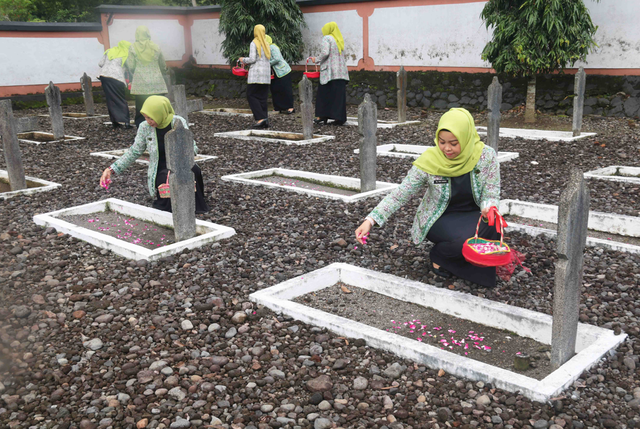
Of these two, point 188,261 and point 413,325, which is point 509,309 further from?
point 188,261

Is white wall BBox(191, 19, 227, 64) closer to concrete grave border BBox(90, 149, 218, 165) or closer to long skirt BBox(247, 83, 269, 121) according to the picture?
long skirt BBox(247, 83, 269, 121)

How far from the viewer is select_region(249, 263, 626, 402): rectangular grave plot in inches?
107

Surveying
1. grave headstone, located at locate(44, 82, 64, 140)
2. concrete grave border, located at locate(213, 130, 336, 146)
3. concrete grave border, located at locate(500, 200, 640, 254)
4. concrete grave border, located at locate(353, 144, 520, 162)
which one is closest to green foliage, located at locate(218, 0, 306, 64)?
concrete grave border, located at locate(213, 130, 336, 146)

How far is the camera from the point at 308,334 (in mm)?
3342

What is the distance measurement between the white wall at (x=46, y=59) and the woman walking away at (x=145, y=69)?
9285mm

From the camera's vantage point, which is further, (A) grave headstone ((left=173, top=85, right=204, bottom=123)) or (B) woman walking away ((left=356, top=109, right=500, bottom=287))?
(A) grave headstone ((left=173, top=85, right=204, bottom=123))

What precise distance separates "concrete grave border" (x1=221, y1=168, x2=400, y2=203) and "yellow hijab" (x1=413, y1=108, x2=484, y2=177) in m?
2.20

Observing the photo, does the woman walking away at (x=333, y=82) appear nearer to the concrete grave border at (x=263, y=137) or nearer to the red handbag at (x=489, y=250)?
the concrete grave border at (x=263, y=137)

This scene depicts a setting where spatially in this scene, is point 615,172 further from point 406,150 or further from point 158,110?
point 158,110

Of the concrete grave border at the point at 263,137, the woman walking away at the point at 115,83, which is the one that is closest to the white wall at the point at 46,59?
the woman walking away at the point at 115,83

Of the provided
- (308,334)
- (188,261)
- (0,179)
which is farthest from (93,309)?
(0,179)

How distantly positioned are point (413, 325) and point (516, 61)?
29.0ft

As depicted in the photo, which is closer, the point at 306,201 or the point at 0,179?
the point at 306,201

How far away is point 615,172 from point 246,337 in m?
5.62
